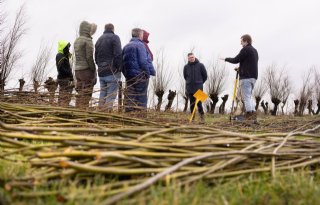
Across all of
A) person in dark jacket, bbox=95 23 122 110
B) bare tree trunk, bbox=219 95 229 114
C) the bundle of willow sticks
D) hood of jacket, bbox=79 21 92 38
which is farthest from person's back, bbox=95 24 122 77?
bare tree trunk, bbox=219 95 229 114

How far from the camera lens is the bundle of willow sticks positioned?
5.53ft

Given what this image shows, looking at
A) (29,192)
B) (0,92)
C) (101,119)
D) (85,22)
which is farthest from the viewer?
(85,22)

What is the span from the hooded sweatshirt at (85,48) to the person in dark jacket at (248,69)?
3.27 m

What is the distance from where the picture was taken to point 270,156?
2.08 meters

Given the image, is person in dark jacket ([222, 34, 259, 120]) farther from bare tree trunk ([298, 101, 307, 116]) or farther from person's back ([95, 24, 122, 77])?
bare tree trunk ([298, 101, 307, 116])

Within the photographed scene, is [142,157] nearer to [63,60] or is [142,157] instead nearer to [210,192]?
[210,192]

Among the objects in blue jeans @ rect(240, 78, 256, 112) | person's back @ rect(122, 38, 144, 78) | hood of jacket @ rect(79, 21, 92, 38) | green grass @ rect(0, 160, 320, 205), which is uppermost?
hood of jacket @ rect(79, 21, 92, 38)

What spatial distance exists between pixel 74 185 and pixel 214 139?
890 millimetres

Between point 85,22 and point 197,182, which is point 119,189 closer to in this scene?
point 197,182

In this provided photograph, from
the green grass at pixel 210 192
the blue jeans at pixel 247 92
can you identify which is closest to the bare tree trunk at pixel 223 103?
the blue jeans at pixel 247 92

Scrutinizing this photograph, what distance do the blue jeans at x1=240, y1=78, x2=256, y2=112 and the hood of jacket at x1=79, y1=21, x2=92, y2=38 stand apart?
3472 millimetres

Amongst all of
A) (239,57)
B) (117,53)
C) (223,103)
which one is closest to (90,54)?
(117,53)

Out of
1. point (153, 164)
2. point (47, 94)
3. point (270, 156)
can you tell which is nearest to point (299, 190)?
point (270, 156)

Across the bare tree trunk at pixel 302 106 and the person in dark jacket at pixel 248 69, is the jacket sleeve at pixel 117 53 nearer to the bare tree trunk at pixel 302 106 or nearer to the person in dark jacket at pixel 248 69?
the person in dark jacket at pixel 248 69
